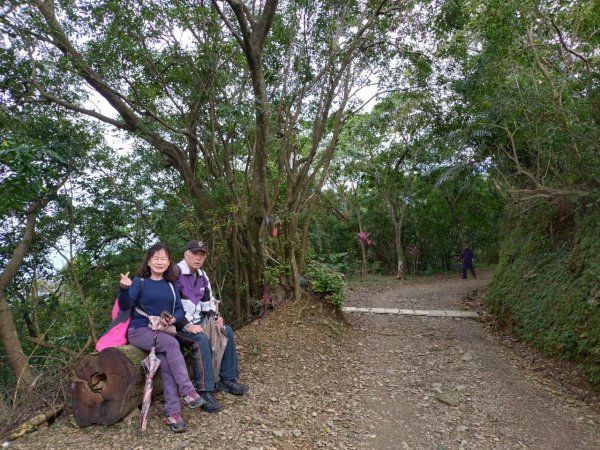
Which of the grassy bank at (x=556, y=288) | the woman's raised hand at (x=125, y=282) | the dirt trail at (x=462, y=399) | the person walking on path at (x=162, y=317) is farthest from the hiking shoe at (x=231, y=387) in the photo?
the grassy bank at (x=556, y=288)

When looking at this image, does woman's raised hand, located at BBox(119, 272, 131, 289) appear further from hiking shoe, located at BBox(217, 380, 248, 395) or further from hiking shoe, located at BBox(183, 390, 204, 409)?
hiking shoe, located at BBox(217, 380, 248, 395)

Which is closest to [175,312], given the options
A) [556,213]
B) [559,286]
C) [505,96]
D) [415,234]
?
[559,286]

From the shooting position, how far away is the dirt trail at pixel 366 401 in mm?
3410

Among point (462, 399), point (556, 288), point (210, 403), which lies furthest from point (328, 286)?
point (210, 403)

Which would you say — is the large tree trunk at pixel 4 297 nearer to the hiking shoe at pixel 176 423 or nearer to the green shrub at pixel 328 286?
the hiking shoe at pixel 176 423

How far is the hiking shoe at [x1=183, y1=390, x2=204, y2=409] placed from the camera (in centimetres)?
356

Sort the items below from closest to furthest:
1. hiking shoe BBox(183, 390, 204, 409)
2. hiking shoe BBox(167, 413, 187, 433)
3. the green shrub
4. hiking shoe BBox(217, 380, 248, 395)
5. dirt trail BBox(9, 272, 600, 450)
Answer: hiking shoe BBox(167, 413, 187, 433) → dirt trail BBox(9, 272, 600, 450) → hiking shoe BBox(183, 390, 204, 409) → hiking shoe BBox(217, 380, 248, 395) → the green shrub

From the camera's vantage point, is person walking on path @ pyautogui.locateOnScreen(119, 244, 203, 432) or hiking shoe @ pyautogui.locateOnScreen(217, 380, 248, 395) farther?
hiking shoe @ pyautogui.locateOnScreen(217, 380, 248, 395)

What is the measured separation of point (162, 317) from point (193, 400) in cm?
80

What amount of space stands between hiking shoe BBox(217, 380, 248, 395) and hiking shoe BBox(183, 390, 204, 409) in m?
0.54

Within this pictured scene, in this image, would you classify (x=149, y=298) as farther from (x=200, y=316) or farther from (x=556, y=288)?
(x=556, y=288)

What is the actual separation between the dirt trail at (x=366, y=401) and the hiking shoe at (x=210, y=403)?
0.08 metres

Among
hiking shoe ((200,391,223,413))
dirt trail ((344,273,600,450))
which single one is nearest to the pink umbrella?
hiking shoe ((200,391,223,413))

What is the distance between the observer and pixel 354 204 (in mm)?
20750
